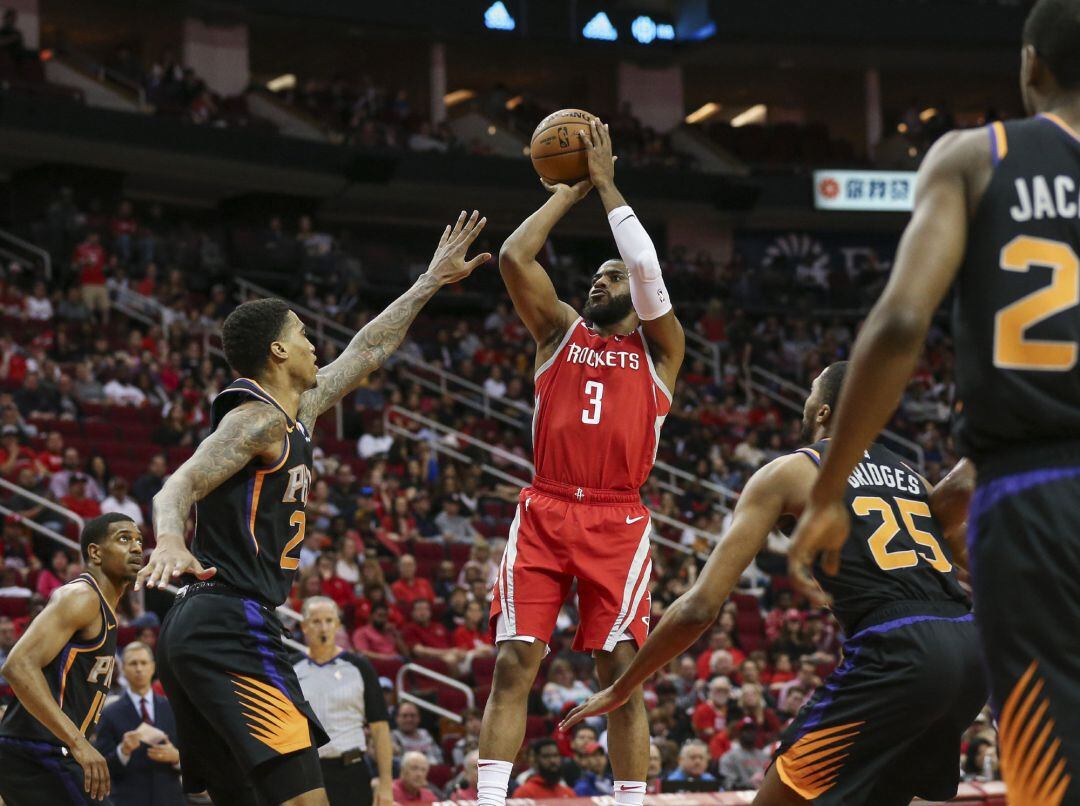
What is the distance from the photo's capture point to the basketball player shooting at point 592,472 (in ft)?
19.3

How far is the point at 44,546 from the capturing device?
13.9 m

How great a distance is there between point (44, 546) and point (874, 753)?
11.0m

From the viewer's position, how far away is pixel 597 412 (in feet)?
20.5

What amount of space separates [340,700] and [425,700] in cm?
405

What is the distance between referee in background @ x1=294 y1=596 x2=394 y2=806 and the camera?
922 centimetres

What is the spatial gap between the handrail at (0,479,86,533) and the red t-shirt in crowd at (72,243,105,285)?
6.70 metres

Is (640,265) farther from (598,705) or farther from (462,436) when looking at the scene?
(462,436)

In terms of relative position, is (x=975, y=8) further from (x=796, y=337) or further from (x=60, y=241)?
(x=60, y=241)

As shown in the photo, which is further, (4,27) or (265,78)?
(265,78)

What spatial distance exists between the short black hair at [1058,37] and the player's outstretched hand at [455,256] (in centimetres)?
380

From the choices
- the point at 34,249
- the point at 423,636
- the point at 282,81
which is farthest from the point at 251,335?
the point at 282,81

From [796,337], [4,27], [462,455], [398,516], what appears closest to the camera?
[398,516]

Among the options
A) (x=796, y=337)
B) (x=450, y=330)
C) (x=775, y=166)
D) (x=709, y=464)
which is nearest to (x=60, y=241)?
(x=450, y=330)

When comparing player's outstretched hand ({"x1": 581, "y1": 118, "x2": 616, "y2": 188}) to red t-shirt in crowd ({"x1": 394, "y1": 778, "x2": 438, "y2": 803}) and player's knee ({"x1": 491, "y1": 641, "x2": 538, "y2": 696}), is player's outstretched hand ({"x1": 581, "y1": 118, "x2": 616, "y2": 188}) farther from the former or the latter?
red t-shirt in crowd ({"x1": 394, "y1": 778, "x2": 438, "y2": 803})
